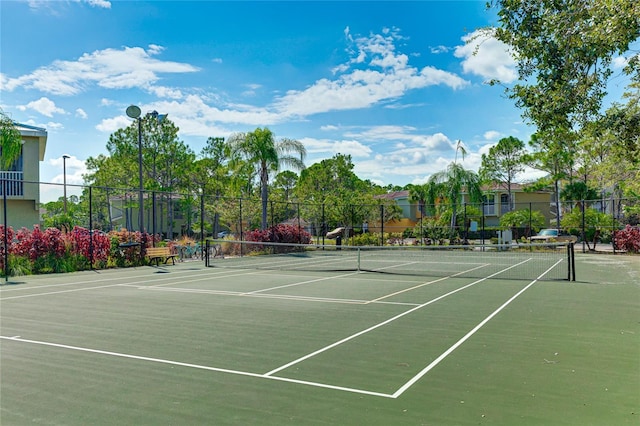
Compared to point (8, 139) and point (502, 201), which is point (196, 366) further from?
point (502, 201)

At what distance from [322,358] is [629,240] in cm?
2573

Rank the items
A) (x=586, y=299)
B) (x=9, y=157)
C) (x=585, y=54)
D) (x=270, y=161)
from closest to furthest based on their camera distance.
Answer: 1. (x=585, y=54)
2. (x=586, y=299)
3. (x=9, y=157)
4. (x=270, y=161)

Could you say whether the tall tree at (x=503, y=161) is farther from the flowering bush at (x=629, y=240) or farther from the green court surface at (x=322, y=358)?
the green court surface at (x=322, y=358)

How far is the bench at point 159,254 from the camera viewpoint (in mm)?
20812

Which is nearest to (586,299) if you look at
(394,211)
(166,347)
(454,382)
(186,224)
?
(454,382)

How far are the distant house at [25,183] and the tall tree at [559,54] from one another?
24.8 metres

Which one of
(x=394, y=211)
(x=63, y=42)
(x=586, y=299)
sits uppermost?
(x=63, y=42)

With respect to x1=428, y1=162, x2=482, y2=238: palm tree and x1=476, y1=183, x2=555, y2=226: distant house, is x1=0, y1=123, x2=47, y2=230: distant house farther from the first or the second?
x1=476, y1=183, x2=555, y2=226: distant house

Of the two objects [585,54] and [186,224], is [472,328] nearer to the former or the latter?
[585,54]

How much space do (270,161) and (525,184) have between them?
1071 inches

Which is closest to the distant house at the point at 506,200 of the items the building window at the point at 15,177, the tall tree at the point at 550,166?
the tall tree at the point at 550,166

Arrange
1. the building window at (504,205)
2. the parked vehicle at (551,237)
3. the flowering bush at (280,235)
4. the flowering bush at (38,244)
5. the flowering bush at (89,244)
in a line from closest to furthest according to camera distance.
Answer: the flowering bush at (38,244), the flowering bush at (89,244), the flowering bush at (280,235), the parked vehicle at (551,237), the building window at (504,205)

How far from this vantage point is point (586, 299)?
11438 mm

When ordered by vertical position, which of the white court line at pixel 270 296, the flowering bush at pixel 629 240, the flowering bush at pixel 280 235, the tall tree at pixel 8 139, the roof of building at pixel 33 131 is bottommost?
the white court line at pixel 270 296
